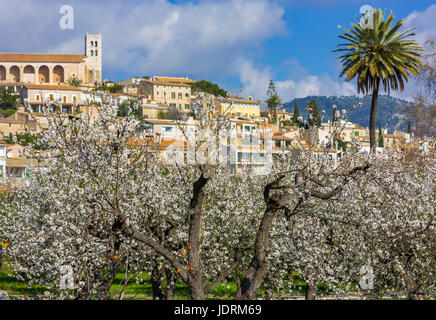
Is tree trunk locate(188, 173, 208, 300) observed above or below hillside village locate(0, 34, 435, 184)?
below

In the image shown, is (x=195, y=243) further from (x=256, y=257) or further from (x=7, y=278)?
(x=7, y=278)

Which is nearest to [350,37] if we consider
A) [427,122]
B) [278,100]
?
[427,122]

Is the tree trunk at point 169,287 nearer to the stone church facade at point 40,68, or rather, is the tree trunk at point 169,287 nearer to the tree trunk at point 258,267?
the tree trunk at point 258,267

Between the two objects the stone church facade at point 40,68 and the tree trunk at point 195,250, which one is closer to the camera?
the tree trunk at point 195,250

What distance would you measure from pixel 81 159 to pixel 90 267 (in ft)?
7.96

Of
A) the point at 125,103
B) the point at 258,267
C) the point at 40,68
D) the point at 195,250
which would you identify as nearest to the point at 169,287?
the point at 195,250

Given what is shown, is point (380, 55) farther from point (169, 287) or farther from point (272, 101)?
point (272, 101)

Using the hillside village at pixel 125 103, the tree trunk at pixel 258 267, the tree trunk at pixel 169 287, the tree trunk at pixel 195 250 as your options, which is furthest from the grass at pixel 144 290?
the hillside village at pixel 125 103

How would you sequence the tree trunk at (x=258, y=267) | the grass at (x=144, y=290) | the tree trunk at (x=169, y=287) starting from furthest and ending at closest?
the grass at (x=144, y=290)
the tree trunk at (x=169, y=287)
the tree trunk at (x=258, y=267)

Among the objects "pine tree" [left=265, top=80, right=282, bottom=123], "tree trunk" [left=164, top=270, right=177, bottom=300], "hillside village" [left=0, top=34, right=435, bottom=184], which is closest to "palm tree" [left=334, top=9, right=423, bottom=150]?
"hillside village" [left=0, top=34, right=435, bottom=184]

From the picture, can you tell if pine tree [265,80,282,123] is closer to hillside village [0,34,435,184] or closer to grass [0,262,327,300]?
hillside village [0,34,435,184]

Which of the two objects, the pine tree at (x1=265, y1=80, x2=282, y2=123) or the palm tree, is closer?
the palm tree

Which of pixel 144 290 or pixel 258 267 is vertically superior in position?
pixel 258 267

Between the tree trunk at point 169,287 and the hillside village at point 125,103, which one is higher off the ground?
the hillside village at point 125,103
